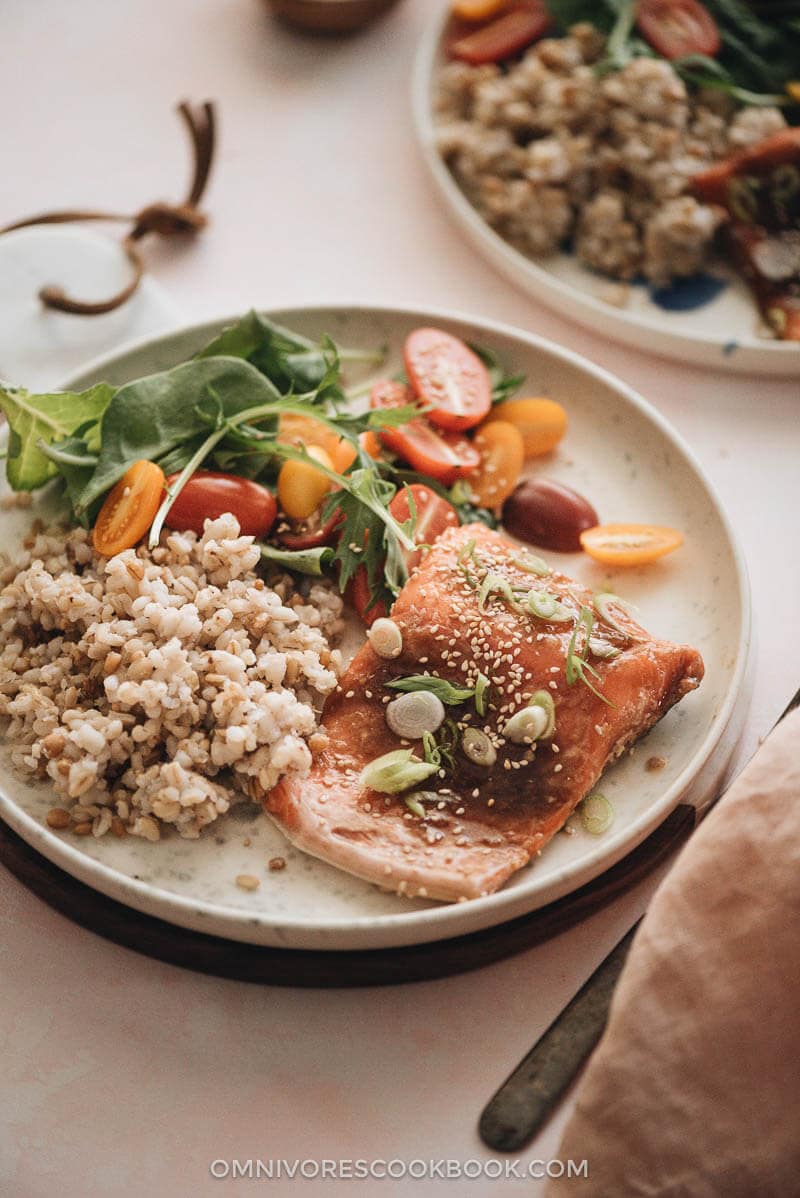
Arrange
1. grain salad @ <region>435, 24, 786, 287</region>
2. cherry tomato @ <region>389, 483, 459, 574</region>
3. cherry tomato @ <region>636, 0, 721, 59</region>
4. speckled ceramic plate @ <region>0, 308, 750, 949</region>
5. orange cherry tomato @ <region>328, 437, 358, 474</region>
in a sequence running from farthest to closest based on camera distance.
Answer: cherry tomato @ <region>636, 0, 721, 59</region>
grain salad @ <region>435, 24, 786, 287</region>
orange cherry tomato @ <region>328, 437, 358, 474</region>
cherry tomato @ <region>389, 483, 459, 574</region>
speckled ceramic plate @ <region>0, 308, 750, 949</region>

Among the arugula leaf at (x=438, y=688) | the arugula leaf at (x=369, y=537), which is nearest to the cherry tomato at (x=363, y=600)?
the arugula leaf at (x=369, y=537)

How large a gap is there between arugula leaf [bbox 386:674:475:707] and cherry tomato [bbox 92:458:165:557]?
0.62m

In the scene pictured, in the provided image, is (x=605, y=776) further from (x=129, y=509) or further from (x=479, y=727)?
(x=129, y=509)

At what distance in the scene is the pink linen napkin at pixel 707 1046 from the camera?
5.17 ft

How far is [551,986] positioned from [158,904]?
2.36 feet

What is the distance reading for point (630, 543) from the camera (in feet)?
8.14

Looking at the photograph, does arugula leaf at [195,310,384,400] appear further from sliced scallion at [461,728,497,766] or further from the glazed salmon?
sliced scallion at [461,728,497,766]

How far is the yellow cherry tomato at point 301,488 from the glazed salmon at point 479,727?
314mm

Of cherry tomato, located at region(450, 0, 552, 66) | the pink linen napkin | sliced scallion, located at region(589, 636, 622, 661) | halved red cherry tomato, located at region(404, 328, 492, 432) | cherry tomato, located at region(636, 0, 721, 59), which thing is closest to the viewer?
the pink linen napkin

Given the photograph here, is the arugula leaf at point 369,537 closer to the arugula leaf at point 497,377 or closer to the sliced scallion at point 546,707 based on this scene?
the sliced scallion at point 546,707

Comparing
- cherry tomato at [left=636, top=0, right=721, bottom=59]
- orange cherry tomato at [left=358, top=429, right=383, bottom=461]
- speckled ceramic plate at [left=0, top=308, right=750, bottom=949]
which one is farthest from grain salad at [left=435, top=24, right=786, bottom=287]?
orange cherry tomato at [left=358, top=429, right=383, bottom=461]

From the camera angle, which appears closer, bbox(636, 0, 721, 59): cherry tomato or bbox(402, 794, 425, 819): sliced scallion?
bbox(402, 794, 425, 819): sliced scallion

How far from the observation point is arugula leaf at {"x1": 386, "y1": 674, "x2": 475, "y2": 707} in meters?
2.13

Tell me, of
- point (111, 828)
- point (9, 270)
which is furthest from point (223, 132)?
point (111, 828)
